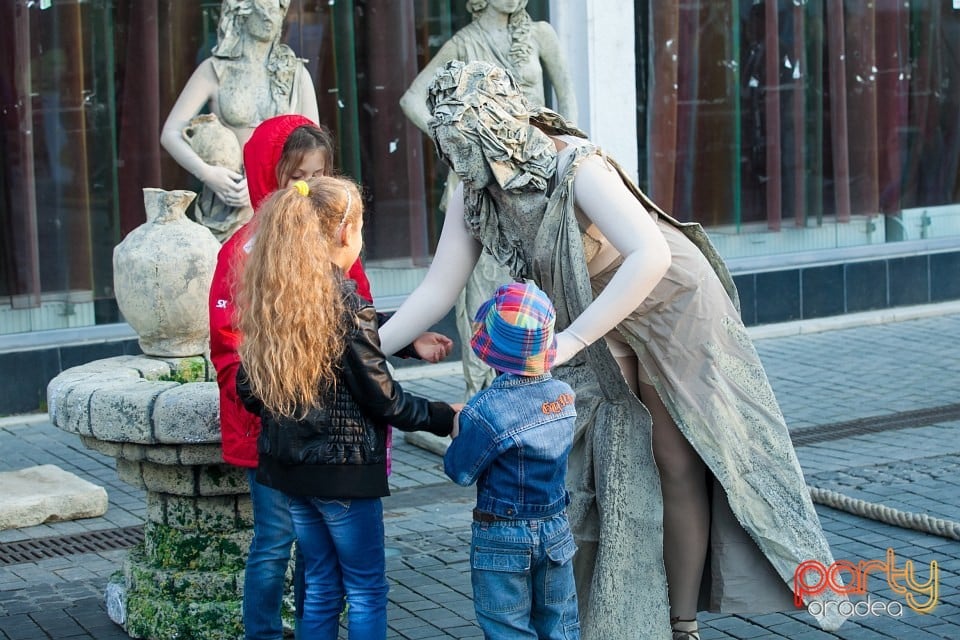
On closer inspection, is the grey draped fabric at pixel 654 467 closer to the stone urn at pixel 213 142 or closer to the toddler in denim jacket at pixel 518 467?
the toddler in denim jacket at pixel 518 467

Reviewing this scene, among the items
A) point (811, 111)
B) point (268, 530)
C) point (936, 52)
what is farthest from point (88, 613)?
point (936, 52)

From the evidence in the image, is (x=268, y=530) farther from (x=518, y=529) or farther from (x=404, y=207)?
(x=404, y=207)

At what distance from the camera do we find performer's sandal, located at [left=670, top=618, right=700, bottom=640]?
149 inches

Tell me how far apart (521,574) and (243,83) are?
3.59 meters

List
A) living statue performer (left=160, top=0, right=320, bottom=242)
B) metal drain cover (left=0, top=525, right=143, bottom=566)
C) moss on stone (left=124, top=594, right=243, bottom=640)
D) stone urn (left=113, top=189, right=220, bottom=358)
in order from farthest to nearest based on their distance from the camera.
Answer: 1. living statue performer (left=160, top=0, right=320, bottom=242)
2. metal drain cover (left=0, top=525, right=143, bottom=566)
3. stone urn (left=113, top=189, right=220, bottom=358)
4. moss on stone (left=124, top=594, right=243, bottom=640)

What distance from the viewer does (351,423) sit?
11.5 ft

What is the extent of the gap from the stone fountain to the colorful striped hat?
118cm

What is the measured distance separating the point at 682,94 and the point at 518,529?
284 inches

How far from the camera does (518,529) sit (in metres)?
3.34

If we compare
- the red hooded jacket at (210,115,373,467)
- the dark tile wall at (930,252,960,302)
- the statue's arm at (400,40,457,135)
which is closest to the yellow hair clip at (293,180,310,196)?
the red hooded jacket at (210,115,373,467)

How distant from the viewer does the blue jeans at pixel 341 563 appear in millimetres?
3588

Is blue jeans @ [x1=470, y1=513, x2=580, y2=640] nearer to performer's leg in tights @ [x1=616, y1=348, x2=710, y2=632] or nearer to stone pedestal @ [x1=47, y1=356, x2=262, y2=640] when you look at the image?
performer's leg in tights @ [x1=616, y1=348, x2=710, y2=632]

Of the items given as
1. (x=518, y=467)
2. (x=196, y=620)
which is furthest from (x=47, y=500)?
(x=518, y=467)

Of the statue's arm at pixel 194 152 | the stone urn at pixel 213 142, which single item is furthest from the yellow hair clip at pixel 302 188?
the stone urn at pixel 213 142
